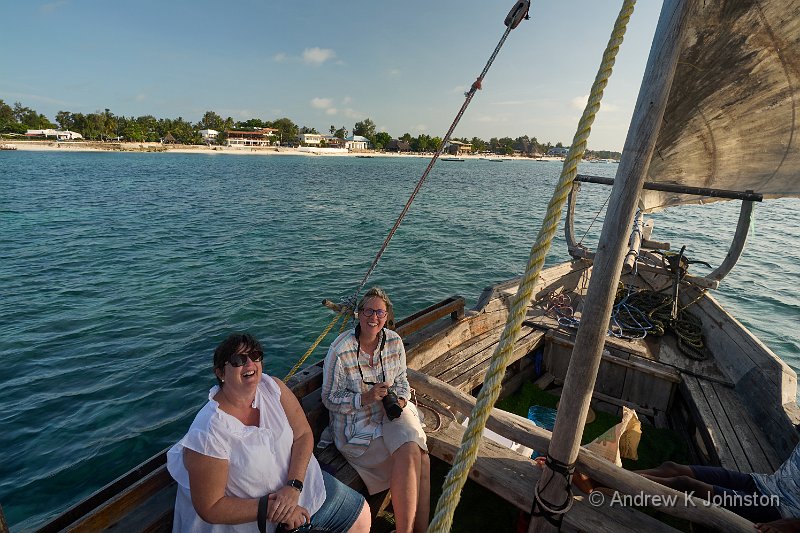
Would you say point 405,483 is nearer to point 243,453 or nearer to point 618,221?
point 243,453

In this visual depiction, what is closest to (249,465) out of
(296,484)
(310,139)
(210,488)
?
(210,488)

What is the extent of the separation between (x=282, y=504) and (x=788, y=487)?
3.76 meters

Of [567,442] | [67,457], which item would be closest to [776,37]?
[567,442]

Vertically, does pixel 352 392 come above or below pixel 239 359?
below

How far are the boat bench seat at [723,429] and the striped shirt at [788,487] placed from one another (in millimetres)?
822

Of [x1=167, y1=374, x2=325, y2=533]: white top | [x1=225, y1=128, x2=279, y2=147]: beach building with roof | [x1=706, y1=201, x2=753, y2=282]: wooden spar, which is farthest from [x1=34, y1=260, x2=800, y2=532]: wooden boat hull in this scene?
[x1=225, y1=128, x2=279, y2=147]: beach building with roof

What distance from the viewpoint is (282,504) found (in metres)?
2.53

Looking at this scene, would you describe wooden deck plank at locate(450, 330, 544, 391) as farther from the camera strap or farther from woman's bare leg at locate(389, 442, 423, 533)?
woman's bare leg at locate(389, 442, 423, 533)

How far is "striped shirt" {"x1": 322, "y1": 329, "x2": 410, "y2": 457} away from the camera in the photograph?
11.4 feet

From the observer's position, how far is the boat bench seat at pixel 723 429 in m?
3.97

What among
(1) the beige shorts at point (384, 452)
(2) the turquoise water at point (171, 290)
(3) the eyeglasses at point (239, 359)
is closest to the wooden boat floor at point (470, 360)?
(1) the beige shorts at point (384, 452)

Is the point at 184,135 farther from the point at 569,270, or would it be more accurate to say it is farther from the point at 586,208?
the point at 569,270

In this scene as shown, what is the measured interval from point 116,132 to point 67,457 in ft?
541

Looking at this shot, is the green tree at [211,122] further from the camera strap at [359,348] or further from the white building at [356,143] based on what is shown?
the camera strap at [359,348]
